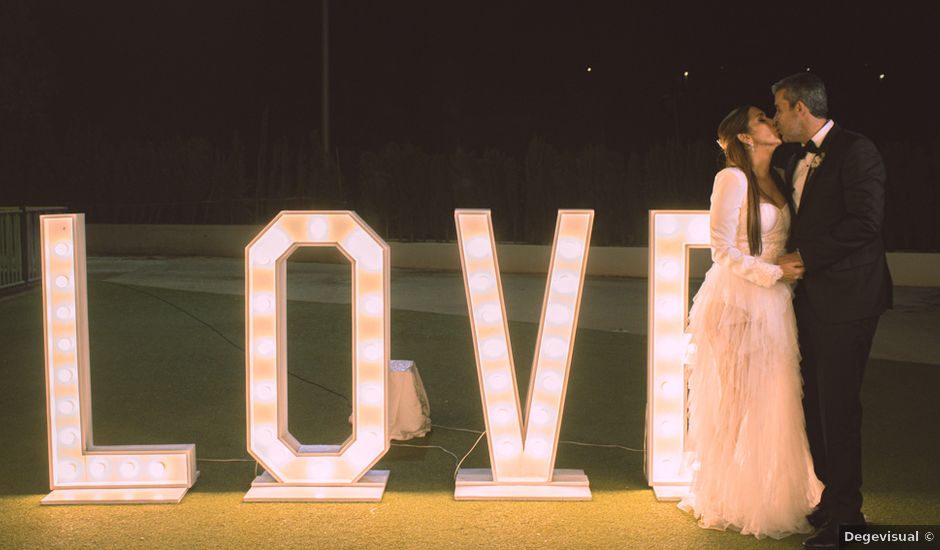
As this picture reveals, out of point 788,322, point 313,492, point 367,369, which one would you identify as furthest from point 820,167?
point 313,492

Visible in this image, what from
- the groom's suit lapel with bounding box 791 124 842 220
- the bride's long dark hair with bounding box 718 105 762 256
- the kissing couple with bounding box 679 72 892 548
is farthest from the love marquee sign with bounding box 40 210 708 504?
the groom's suit lapel with bounding box 791 124 842 220

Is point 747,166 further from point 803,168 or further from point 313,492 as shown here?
point 313,492

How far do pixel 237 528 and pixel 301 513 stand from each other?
1.17 feet

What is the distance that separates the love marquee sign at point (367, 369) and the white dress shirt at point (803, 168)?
0.52 metres

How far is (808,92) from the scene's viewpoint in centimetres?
428

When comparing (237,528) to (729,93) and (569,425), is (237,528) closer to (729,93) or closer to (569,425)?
(569,425)

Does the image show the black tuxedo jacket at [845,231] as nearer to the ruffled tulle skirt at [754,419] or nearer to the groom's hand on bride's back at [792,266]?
the groom's hand on bride's back at [792,266]

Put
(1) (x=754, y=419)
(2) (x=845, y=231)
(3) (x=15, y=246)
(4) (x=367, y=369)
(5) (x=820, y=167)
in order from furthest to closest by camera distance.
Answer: (3) (x=15, y=246)
(4) (x=367, y=369)
(1) (x=754, y=419)
(5) (x=820, y=167)
(2) (x=845, y=231)

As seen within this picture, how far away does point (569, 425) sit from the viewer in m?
6.59

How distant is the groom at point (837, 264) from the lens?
4.15m

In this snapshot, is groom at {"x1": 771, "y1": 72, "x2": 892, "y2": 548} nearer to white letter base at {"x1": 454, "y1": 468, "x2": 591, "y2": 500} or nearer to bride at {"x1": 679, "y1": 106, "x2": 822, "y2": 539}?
bride at {"x1": 679, "y1": 106, "x2": 822, "y2": 539}

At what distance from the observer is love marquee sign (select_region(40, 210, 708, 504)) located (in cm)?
485

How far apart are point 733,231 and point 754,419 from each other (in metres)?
0.94

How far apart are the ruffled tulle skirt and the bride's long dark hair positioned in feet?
0.80
